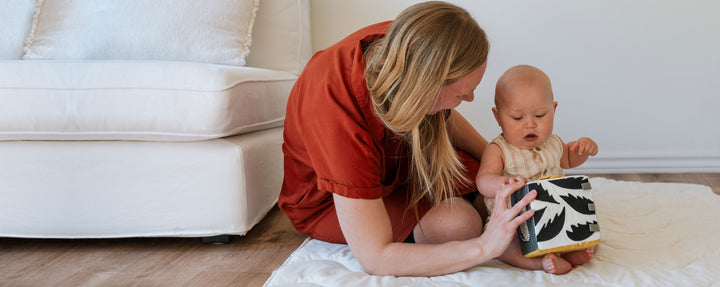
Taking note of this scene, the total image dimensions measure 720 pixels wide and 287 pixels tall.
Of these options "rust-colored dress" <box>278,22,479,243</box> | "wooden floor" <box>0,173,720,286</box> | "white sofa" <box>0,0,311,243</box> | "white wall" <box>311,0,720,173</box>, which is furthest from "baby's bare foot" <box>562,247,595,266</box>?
"white wall" <box>311,0,720,173</box>

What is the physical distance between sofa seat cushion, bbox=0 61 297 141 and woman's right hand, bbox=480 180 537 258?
64 cm

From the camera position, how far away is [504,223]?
3.08 ft

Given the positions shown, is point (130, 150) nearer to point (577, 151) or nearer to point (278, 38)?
point (278, 38)

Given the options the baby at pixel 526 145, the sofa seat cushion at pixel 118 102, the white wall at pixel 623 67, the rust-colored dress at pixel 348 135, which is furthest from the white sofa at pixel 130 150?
the white wall at pixel 623 67

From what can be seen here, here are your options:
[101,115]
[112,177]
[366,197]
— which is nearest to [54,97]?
[101,115]

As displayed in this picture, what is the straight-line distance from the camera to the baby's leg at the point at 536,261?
1.00m

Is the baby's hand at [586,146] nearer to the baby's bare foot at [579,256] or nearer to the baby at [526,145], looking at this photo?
the baby at [526,145]

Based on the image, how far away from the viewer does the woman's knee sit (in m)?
1.12

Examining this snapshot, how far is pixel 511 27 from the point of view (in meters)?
2.12

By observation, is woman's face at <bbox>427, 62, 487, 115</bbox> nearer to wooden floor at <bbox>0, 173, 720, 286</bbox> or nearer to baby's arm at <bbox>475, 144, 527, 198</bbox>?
baby's arm at <bbox>475, 144, 527, 198</bbox>

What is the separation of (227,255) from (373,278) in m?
0.44

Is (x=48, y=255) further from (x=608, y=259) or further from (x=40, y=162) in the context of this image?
(x=608, y=259)

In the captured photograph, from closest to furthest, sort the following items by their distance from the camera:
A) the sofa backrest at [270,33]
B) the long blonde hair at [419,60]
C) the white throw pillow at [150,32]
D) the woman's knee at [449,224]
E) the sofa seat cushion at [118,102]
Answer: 1. the long blonde hair at [419,60]
2. the woman's knee at [449,224]
3. the sofa seat cushion at [118,102]
4. the white throw pillow at [150,32]
5. the sofa backrest at [270,33]

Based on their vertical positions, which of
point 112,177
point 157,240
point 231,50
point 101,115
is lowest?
point 157,240
